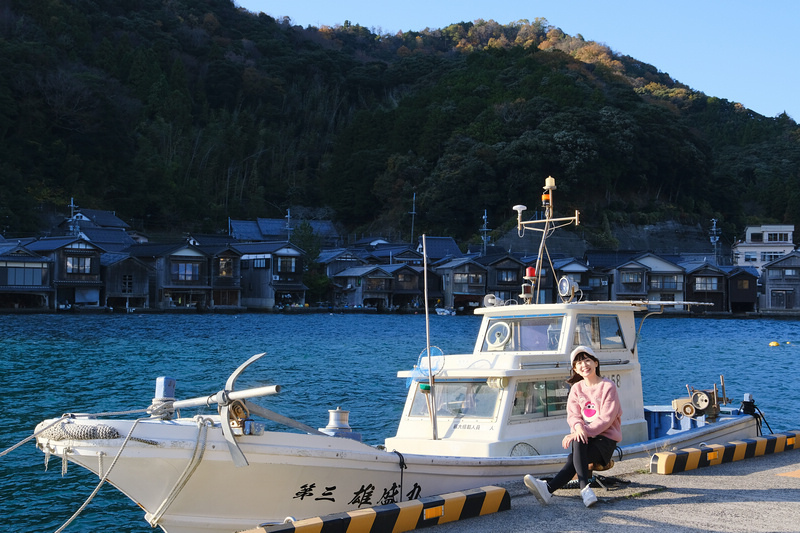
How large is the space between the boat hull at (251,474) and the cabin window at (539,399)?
113 centimetres

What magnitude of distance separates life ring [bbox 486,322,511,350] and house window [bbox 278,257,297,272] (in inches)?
2152

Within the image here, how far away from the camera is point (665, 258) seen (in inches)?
2830

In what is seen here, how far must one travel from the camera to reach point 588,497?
7.12 meters

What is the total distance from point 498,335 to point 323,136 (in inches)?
3953

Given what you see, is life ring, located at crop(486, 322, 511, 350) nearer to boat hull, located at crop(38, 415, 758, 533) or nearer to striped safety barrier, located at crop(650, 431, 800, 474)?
boat hull, located at crop(38, 415, 758, 533)

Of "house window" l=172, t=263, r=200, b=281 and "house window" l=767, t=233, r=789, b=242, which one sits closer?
"house window" l=172, t=263, r=200, b=281

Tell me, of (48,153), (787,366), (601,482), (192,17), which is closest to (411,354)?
(787,366)

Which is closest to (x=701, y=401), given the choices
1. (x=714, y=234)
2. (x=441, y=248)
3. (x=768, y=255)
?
(x=441, y=248)

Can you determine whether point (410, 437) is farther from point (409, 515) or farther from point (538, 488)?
point (409, 515)

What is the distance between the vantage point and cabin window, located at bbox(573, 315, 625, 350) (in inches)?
404

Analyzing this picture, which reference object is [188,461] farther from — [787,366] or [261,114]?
[261,114]

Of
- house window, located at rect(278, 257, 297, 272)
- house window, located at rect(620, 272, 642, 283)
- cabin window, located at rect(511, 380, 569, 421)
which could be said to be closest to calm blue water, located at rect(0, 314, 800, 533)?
cabin window, located at rect(511, 380, 569, 421)

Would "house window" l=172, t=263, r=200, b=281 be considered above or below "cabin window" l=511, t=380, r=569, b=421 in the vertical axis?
above

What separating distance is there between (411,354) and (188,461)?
27.2 meters
